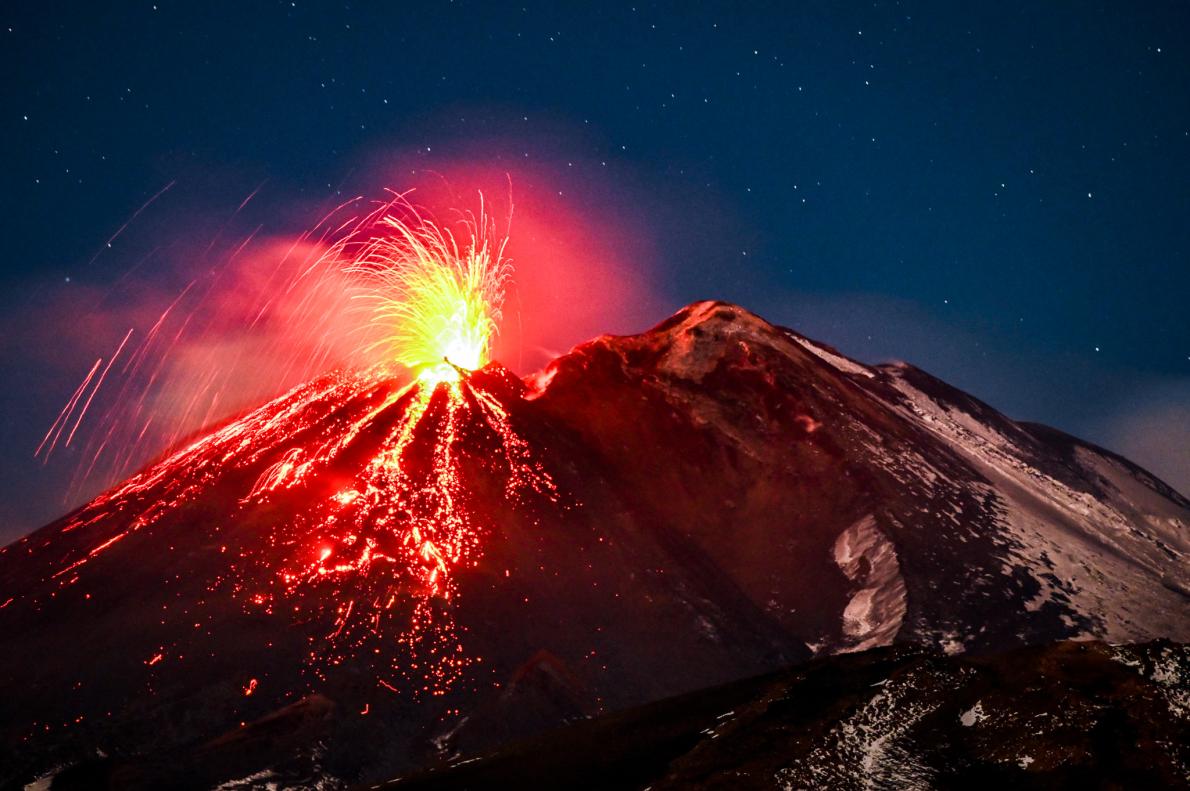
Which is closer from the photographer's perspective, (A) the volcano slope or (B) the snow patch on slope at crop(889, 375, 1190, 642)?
(A) the volcano slope

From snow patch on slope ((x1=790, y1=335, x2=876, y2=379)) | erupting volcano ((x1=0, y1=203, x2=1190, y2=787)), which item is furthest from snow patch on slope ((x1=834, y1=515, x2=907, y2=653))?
snow patch on slope ((x1=790, y1=335, x2=876, y2=379))

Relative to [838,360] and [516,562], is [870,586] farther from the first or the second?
[838,360]

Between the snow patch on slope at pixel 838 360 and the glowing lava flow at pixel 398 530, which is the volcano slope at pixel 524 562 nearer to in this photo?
the glowing lava flow at pixel 398 530

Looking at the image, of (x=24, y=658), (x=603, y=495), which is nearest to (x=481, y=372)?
(x=603, y=495)

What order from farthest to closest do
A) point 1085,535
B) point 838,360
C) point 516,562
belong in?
point 838,360 < point 1085,535 < point 516,562

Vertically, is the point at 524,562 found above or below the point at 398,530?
below

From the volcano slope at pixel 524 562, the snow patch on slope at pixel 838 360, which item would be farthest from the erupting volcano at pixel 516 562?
the snow patch on slope at pixel 838 360

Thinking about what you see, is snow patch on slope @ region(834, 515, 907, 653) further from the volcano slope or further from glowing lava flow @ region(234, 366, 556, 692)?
glowing lava flow @ region(234, 366, 556, 692)

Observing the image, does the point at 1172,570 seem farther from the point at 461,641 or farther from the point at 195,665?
the point at 195,665

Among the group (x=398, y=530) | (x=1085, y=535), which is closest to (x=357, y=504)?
(x=398, y=530)
